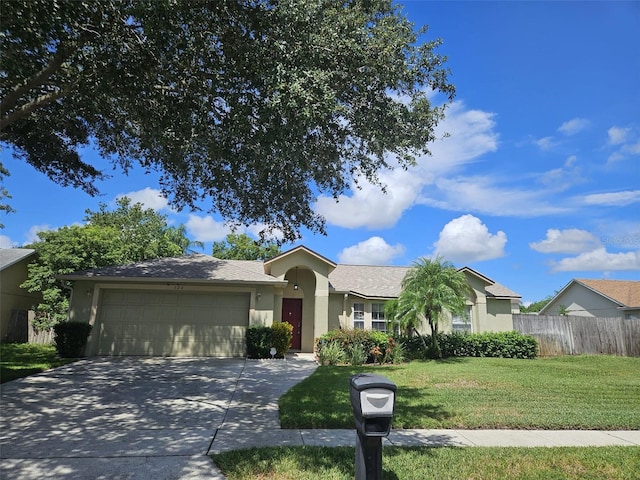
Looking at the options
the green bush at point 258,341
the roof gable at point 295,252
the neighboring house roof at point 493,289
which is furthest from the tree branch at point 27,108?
the neighboring house roof at point 493,289

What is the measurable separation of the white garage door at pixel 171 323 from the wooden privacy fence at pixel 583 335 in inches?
552

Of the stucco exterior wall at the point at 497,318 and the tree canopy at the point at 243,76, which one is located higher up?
the tree canopy at the point at 243,76

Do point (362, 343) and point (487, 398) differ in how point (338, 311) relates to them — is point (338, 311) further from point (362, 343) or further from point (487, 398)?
point (487, 398)

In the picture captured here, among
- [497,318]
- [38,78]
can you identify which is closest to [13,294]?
[38,78]

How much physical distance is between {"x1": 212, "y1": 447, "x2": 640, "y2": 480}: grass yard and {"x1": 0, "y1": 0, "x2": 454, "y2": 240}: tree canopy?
4.67 meters

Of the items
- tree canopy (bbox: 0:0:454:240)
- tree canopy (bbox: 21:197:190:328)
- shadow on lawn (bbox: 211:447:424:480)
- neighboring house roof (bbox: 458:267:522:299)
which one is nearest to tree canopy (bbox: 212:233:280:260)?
tree canopy (bbox: 21:197:190:328)

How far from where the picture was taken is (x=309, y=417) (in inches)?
267

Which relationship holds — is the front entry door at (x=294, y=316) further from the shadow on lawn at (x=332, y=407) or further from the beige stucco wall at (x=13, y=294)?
the beige stucco wall at (x=13, y=294)

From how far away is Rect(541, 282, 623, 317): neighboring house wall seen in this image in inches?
1050

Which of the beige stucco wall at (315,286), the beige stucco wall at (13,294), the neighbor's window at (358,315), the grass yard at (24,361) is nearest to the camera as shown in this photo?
the grass yard at (24,361)

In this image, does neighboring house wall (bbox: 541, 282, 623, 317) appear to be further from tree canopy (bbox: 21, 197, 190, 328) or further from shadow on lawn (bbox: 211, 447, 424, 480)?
tree canopy (bbox: 21, 197, 190, 328)

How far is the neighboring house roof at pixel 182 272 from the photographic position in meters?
14.7

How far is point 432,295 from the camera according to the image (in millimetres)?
15711

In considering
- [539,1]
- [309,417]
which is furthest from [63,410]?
[539,1]
